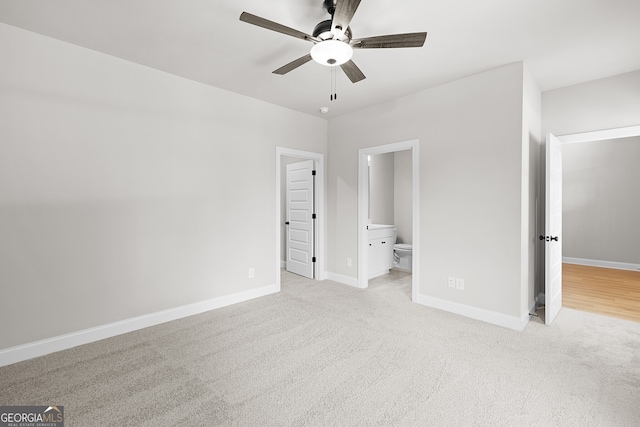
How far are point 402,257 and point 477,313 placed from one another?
2374mm

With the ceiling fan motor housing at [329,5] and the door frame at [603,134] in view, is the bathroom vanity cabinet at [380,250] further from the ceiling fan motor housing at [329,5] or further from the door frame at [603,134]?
the ceiling fan motor housing at [329,5]

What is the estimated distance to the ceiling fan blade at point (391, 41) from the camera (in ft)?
6.33

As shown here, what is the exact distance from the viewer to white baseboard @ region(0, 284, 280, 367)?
237cm

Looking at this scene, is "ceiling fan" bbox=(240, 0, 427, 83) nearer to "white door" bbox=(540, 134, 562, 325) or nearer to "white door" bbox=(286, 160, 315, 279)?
"white door" bbox=(540, 134, 562, 325)

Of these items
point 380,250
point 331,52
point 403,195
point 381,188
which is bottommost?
point 380,250

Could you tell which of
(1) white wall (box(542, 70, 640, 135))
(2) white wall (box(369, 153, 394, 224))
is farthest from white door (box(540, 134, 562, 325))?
(2) white wall (box(369, 153, 394, 224))

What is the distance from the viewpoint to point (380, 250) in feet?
16.5

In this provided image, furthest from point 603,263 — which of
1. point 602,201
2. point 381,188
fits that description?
point 381,188

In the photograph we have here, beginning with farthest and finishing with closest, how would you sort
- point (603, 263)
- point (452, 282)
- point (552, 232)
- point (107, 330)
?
point (603, 263), point (452, 282), point (552, 232), point (107, 330)

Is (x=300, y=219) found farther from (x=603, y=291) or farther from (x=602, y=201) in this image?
(x=602, y=201)

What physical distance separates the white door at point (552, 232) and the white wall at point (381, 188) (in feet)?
10.0

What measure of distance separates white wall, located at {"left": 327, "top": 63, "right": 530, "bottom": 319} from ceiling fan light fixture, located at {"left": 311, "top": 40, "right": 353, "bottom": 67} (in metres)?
1.91

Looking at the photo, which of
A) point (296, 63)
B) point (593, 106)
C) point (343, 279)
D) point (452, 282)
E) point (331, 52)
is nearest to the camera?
point (331, 52)

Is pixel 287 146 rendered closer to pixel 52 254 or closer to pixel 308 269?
pixel 308 269
